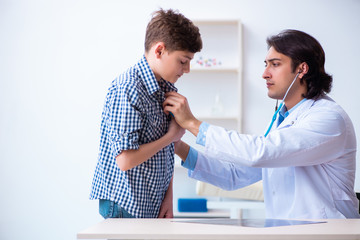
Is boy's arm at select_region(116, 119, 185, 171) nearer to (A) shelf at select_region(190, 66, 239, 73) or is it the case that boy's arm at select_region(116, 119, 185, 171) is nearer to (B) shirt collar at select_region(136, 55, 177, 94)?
(B) shirt collar at select_region(136, 55, 177, 94)

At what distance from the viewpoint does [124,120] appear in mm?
1354

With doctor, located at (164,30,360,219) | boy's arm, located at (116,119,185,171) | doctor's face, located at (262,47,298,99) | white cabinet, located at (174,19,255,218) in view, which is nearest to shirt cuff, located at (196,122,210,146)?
doctor, located at (164,30,360,219)

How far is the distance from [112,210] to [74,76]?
258cm

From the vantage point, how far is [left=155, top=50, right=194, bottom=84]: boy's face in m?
1.54

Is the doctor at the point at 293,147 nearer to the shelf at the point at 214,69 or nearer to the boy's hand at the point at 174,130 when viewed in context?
the boy's hand at the point at 174,130

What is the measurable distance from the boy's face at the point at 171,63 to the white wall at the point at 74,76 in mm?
2212

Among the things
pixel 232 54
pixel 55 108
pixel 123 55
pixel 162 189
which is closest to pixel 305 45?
pixel 162 189

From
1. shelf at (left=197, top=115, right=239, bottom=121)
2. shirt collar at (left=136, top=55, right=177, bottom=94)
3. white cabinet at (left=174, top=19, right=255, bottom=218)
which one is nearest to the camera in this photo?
shirt collar at (left=136, top=55, right=177, bottom=94)

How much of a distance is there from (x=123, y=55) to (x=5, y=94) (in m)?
1.11

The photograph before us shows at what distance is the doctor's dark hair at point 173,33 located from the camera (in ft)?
5.04

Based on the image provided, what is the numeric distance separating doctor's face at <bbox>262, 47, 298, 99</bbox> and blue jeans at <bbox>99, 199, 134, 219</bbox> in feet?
2.89

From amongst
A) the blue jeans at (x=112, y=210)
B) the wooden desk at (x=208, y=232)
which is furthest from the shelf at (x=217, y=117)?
the wooden desk at (x=208, y=232)

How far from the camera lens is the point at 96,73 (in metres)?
3.77

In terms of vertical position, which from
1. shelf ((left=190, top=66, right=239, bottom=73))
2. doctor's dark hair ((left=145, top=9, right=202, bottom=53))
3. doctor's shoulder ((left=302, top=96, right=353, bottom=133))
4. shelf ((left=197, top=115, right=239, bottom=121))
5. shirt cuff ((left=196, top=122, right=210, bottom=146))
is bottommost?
shirt cuff ((left=196, top=122, right=210, bottom=146))
